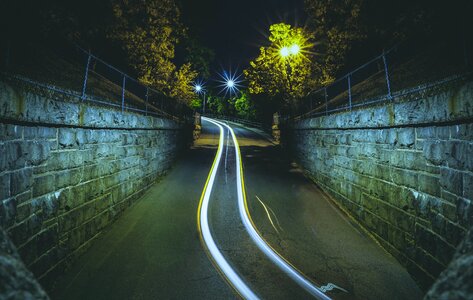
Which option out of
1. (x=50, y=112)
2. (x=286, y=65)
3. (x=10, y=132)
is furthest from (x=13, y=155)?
(x=286, y=65)

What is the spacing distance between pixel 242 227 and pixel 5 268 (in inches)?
200

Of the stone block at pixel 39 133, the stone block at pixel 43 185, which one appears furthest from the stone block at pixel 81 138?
the stone block at pixel 43 185

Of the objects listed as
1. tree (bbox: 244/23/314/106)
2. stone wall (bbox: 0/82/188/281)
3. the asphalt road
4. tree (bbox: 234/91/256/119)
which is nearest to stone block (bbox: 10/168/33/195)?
stone wall (bbox: 0/82/188/281)

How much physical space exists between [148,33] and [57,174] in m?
15.5

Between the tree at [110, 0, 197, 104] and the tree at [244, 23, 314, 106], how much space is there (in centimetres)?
722

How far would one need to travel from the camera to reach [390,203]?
5.52m

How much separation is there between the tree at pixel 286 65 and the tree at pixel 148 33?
7216 millimetres

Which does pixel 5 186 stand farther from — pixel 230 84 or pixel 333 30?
pixel 230 84

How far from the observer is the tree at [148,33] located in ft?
50.3

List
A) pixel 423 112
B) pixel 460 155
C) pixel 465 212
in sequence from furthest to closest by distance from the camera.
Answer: pixel 423 112 < pixel 460 155 < pixel 465 212

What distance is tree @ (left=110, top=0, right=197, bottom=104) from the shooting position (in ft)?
50.3

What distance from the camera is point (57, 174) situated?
15.3 ft

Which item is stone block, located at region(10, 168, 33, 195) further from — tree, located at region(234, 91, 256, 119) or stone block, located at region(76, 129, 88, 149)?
tree, located at region(234, 91, 256, 119)

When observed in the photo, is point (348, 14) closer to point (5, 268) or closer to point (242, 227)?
point (242, 227)
